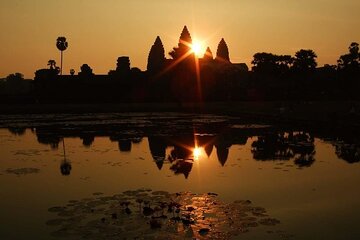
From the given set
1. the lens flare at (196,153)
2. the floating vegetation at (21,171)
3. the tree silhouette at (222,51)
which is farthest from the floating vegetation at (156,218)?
the tree silhouette at (222,51)

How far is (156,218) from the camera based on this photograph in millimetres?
8844

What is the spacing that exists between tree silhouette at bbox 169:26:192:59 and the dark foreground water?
49874 millimetres

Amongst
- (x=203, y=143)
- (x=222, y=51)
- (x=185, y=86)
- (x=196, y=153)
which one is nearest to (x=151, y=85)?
(x=185, y=86)

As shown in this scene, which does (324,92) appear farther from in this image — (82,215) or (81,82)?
(82,215)

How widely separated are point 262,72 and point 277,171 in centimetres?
8726

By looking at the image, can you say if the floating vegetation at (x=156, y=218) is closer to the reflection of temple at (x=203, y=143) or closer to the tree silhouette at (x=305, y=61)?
the reflection of temple at (x=203, y=143)

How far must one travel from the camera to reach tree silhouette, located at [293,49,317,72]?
292ft

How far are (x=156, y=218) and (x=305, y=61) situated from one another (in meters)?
85.3

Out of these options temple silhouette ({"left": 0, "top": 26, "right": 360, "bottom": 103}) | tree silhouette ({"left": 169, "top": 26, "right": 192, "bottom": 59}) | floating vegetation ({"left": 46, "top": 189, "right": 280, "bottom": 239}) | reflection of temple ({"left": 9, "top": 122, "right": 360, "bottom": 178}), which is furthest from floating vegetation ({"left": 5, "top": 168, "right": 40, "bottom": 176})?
tree silhouette ({"left": 169, "top": 26, "right": 192, "bottom": 59})

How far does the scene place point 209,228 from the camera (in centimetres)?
826

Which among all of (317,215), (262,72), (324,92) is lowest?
(317,215)

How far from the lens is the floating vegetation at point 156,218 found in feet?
26.4

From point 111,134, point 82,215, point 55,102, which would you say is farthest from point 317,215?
point 55,102

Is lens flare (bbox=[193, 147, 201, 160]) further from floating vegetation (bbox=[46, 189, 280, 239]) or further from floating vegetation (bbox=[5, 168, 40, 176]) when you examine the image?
floating vegetation (bbox=[46, 189, 280, 239])
